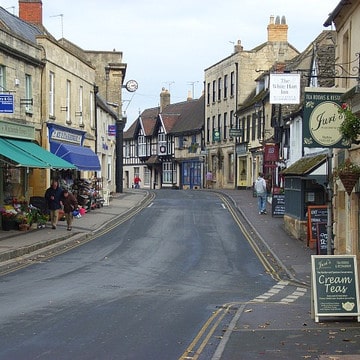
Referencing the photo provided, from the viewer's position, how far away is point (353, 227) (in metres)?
16.4

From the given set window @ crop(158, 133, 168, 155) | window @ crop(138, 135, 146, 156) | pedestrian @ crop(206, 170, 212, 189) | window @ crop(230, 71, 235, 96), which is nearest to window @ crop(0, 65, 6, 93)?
window @ crop(230, 71, 235, 96)

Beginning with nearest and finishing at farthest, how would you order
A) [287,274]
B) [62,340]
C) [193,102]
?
[62,340] → [287,274] → [193,102]

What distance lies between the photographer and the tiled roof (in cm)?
3043

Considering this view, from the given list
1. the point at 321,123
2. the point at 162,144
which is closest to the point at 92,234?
the point at 321,123

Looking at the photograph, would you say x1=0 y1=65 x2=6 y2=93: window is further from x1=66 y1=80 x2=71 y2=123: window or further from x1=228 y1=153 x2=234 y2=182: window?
x1=228 y1=153 x2=234 y2=182: window

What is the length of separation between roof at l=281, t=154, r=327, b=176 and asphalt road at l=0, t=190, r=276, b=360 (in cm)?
323

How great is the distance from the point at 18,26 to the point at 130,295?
23.0m

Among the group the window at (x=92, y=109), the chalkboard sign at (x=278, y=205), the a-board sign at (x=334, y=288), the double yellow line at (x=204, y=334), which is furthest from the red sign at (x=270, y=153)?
the a-board sign at (x=334, y=288)

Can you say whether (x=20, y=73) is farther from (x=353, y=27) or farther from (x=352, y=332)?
(x=352, y=332)

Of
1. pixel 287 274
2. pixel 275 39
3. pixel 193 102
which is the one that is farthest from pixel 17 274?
pixel 193 102

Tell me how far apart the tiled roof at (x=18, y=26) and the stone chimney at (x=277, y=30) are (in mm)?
25322

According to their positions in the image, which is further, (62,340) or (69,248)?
(69,248)

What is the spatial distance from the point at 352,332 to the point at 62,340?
4.38 metres

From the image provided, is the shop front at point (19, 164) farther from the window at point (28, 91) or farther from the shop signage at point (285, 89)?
the shop signage at point (285, 89)
